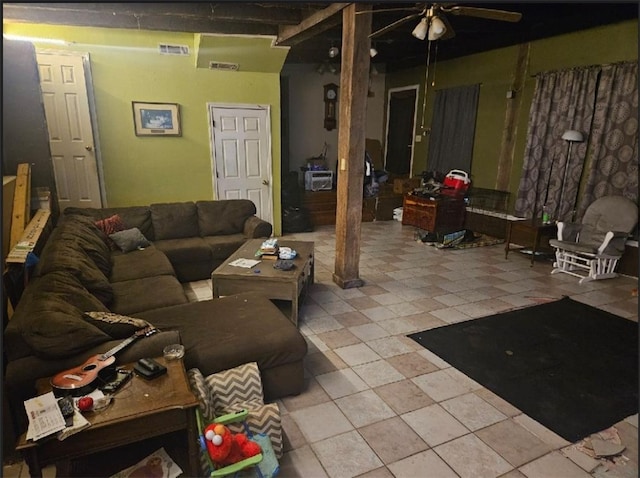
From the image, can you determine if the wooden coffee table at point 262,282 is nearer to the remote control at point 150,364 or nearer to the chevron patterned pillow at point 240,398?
the chevron patterned pillow at point 240,398

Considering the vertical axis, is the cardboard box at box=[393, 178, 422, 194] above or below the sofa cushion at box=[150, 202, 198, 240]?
above

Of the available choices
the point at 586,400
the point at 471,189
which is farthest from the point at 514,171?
the point at 586,400

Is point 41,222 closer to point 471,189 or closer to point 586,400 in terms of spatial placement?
point 586,400

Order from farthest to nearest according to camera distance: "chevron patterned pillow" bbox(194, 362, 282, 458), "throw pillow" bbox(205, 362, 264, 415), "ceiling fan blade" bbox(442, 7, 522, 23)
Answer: "ceiling fan blade" bbox(442, 7, 522, 23)
"throw pillow" bbox(205, 362, 264, 415)
"chevron patterned pillow" bbox(194, 362, 282, 458)

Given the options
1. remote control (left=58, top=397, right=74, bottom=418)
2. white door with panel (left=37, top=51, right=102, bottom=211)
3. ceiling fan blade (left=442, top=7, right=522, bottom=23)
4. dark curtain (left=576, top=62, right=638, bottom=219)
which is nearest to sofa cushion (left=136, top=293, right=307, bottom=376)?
remote control (left=58, top=397, right=74, bottom=418)

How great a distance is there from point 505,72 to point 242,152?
13.7 ft

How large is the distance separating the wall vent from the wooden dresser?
12.7 feet

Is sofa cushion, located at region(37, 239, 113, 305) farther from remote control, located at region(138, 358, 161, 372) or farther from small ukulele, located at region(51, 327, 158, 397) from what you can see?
remote control, located at region(138, 358, 161, 372)

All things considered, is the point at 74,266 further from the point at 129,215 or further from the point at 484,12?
the point at 484,12

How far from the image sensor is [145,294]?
2.81 metres

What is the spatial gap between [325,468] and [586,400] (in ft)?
5.58

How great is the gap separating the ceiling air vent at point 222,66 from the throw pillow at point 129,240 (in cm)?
258

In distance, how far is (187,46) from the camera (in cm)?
497

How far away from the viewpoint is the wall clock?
7395mm
